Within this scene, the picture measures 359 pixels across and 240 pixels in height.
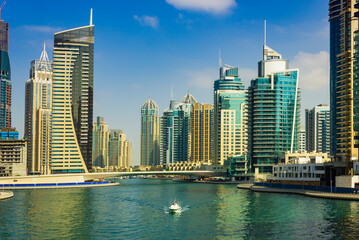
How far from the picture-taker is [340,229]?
83.5 metres

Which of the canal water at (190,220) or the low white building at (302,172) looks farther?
the low white building at (302,172)

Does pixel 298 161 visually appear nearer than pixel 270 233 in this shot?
No

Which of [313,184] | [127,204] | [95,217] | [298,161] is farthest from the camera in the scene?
[298,161]

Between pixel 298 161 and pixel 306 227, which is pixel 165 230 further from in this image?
pixel 298 161

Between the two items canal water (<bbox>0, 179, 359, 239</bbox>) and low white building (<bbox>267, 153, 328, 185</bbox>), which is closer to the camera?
canal water (<bbox>0, 179, 359, 239</bbox>)

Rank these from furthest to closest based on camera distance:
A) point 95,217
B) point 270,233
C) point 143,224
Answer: point 95,217, point 143,224, point 270,233

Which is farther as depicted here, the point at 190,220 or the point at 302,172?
the point at 302,172

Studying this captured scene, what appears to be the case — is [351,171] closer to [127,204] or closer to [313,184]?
[313,184]

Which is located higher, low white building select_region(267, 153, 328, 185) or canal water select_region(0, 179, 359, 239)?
low white building select_region(267, 153, 328, 185)

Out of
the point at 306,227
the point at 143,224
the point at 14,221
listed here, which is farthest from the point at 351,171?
the point at 14,221

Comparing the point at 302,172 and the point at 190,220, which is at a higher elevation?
the point at 302,172

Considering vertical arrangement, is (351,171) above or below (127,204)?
above

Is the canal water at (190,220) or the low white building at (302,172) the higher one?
the low white building at (302,172)

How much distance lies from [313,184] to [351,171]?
21.7m
